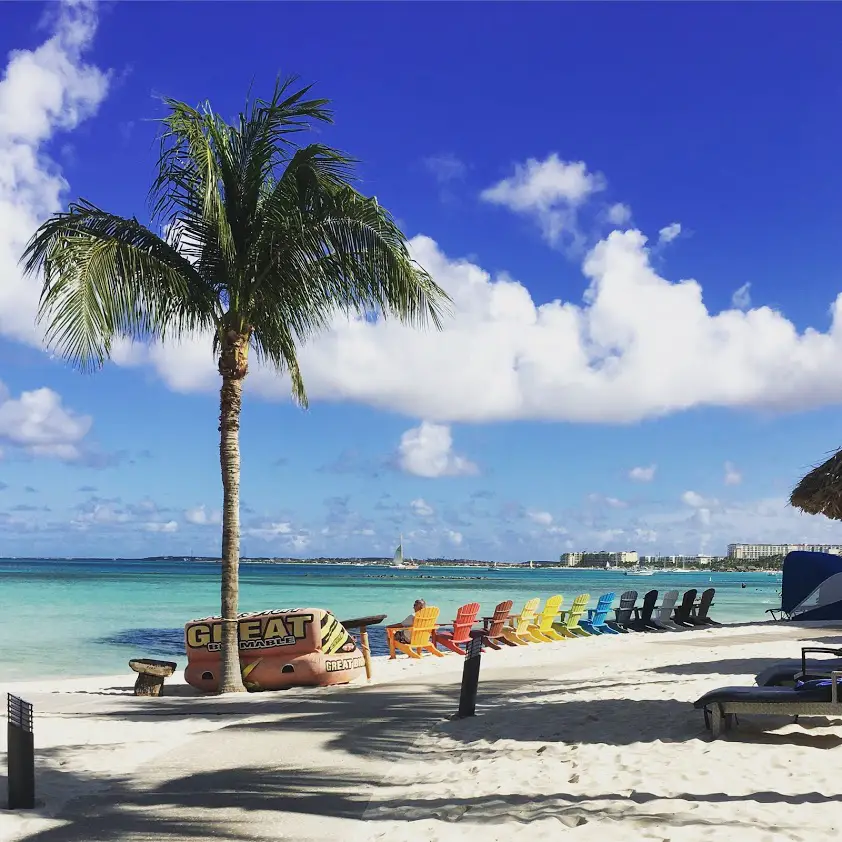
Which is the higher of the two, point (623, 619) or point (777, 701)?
point (777, 701)

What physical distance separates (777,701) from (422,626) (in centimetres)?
960

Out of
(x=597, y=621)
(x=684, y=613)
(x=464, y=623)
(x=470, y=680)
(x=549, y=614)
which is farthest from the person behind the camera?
(x=684, y=613)

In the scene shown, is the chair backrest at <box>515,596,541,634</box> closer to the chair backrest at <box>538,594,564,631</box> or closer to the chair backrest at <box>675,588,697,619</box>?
the chair backrest at <box>538,594,564,631</box>

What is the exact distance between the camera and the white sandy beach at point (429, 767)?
17.3 feet

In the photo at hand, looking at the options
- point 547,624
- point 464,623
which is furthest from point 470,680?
point 547,624

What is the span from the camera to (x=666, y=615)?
72.7ft

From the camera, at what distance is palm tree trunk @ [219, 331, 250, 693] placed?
38.7 ft

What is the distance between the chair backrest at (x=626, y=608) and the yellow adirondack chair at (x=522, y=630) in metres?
3.56

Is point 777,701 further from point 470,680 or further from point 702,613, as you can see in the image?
point 702,613

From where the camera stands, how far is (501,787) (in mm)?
6051

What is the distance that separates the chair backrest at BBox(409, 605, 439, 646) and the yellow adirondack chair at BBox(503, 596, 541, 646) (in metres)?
2.12

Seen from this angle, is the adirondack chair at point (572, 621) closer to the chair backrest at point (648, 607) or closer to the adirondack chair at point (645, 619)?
the adirondack chair at point (645, 619)

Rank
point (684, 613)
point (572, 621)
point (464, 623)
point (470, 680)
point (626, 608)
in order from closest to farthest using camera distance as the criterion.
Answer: point (470, 680)
point (464, 623)
point (572, 621)
point (626, 608)
point (684, 613)

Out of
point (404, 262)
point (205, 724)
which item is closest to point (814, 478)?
point (404, 262)
